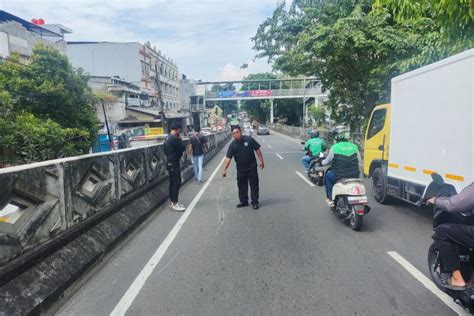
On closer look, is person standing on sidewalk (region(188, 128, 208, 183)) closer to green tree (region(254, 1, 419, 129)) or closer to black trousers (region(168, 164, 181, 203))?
black trousers (region(168, 164, 181, 203))

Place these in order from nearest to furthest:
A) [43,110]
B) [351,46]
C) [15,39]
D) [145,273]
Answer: [145,273], [351,46], [43,110], [15,39]

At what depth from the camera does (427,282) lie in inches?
166

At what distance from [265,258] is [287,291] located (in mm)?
1057

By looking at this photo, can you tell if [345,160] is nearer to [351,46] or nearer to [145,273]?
[145,273]

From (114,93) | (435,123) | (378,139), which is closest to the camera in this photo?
(435,123)

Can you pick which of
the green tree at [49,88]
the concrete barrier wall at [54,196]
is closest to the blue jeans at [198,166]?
the concrete barrier wall at [54,196]

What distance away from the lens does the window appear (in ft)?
28.1

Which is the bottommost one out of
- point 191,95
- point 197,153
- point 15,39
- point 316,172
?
point 316,172

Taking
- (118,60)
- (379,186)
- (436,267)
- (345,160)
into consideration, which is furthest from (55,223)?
(118,60)

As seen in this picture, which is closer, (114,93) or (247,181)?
(247,181)

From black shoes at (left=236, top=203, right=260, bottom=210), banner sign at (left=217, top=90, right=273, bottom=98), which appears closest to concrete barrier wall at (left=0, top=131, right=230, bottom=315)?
black shoes at (left=236, top=203, right=260, bottom=210)

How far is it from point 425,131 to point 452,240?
3126 mm

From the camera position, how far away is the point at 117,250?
560 centimetres

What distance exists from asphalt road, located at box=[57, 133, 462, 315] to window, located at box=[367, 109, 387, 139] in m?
1.90
